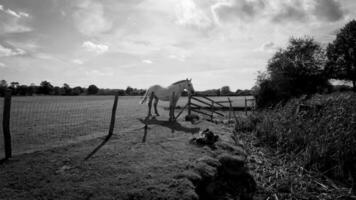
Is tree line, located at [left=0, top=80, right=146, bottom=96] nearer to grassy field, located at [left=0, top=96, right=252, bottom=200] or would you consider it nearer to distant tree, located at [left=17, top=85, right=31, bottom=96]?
distant tree, located at [left=17, top=85, right=31, bottom=96]

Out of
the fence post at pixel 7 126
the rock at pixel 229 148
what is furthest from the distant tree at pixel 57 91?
the rock at pixel 229 148

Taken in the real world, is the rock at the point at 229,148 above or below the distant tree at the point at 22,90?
below

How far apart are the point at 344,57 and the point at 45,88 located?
80027 millimetres

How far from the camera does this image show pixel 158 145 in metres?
5.50

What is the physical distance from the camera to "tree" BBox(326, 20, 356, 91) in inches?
1027

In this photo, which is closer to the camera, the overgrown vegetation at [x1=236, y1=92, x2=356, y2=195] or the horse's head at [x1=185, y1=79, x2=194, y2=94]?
the overgrown vegetation at [x1=236, y1=92, x2=356, y2=195]

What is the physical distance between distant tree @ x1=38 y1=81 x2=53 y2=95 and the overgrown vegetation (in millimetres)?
75643

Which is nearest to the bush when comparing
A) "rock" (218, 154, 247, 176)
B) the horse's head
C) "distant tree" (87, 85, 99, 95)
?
"rock" (218, 154, 247, 176)

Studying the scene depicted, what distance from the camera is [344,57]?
87.8ft

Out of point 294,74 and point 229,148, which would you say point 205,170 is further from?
point 294,74

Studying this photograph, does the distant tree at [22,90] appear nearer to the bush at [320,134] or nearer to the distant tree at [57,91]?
the distant tree at [57,91]

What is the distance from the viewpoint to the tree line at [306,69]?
1923 centimetres

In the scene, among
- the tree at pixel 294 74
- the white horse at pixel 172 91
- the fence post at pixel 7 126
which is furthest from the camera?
the tree at pixel 294 74

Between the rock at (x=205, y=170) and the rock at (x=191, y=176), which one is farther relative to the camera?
the rock at (x=205, y=170)
